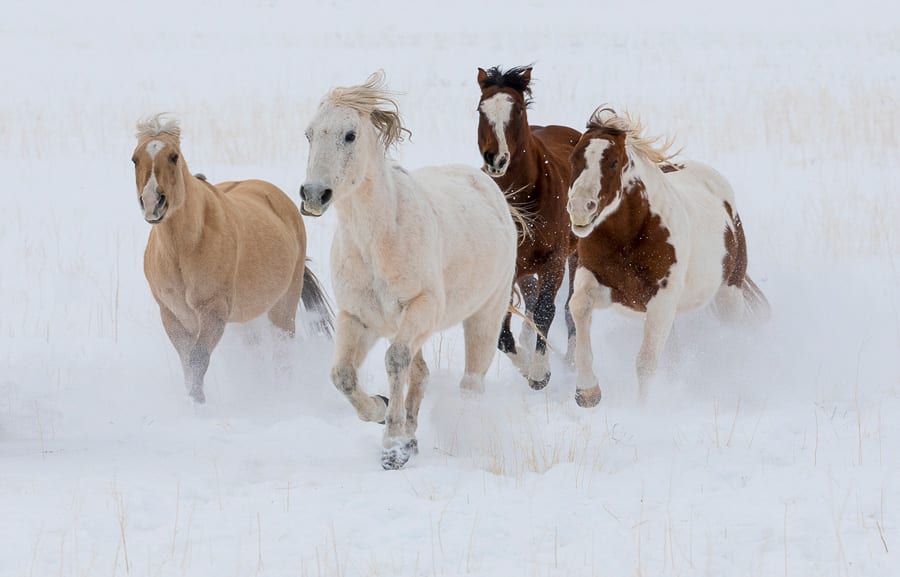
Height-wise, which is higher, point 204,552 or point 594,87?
point 594,87

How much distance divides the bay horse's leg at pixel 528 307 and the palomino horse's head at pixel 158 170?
248cm

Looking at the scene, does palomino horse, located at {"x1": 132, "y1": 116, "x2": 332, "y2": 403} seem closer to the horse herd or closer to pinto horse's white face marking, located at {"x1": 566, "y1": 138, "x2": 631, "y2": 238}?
the horse herd

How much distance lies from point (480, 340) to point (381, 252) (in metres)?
1.26

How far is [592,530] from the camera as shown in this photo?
3.55m

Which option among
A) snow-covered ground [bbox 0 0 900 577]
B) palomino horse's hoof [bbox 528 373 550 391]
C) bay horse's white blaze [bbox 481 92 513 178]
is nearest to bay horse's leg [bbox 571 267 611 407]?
snow-covered ground [bbox 0 0 900 577]

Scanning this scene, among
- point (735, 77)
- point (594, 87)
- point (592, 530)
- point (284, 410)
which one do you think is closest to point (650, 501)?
point (592, 530)

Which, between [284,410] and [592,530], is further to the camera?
[284,410]

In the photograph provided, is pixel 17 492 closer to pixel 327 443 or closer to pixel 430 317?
pixel 327 443

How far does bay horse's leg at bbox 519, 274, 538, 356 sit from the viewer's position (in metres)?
7.31

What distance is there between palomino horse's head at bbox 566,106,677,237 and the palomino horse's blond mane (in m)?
1.17

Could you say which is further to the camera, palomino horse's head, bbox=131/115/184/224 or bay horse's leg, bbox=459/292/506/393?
bay horse's leg, bbox=459/292/506/393

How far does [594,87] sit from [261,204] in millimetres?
12288

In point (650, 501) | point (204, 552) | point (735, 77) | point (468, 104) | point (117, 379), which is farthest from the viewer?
point (735, 77)

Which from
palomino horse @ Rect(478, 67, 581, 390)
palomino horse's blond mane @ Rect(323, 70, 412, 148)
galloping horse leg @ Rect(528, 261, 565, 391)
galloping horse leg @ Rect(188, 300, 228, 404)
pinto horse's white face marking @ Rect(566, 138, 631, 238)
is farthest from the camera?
galloping horse leg @ Rect(528, 261, 565, 391)
